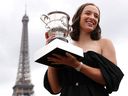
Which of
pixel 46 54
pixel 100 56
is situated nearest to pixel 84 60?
pixel 100 56

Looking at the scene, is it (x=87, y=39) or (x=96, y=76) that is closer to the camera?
(x=96, y=76)

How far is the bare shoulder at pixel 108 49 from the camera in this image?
3641 millimetres

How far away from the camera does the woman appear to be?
3486 mm

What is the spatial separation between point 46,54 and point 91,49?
0.51 metres

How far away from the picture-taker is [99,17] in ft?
12.4

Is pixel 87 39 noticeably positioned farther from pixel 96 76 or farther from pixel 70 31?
pixel 96 76

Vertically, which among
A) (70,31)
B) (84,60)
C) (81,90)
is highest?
(70,31)

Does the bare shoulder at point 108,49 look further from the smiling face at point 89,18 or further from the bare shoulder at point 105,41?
the smiling face at point 89,18

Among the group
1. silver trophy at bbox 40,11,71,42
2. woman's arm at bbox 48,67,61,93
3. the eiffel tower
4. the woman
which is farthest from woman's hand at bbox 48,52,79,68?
the eiffel tower

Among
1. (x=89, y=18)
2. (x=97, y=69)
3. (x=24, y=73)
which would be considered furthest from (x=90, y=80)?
(x=24, y=73)

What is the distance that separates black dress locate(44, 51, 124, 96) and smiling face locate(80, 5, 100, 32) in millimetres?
243

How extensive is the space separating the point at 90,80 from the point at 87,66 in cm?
13

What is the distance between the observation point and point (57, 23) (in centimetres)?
345

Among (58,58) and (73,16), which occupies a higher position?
(73,16)
